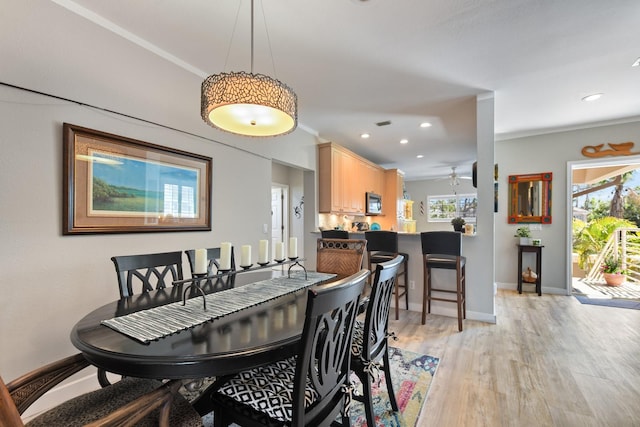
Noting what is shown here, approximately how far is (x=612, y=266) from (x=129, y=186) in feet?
24.3

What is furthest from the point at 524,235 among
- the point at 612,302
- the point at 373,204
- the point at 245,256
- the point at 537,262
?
the point at 245,256

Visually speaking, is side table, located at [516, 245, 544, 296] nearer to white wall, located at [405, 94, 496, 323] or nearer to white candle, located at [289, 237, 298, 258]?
white wall, located at [405, 94, 496, 323]

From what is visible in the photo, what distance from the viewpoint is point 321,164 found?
15.5 feet

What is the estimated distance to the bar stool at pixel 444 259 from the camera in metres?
2.98

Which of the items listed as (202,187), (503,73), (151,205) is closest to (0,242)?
(151,205)

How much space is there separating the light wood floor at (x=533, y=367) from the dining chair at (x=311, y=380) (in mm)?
923

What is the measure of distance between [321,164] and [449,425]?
3.79m

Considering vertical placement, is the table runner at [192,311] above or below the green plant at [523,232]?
below

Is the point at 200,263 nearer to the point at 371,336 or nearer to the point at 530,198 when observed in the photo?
the point at 371,336

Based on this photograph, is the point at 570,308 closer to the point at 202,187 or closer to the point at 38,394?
the point at 202,187

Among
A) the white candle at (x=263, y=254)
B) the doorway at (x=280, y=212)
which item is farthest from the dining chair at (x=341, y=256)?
the doorway at (x=280, y=212)

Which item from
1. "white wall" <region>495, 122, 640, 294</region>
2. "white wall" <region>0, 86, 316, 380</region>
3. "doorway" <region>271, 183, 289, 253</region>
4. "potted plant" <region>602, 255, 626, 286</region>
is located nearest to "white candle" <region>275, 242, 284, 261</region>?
"white wall" <region>0, 86, 316, 380</region>

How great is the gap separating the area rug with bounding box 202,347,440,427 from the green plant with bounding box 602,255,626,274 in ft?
16.2

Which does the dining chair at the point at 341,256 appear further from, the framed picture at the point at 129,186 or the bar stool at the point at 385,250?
the framed picture at the point at 129,186
